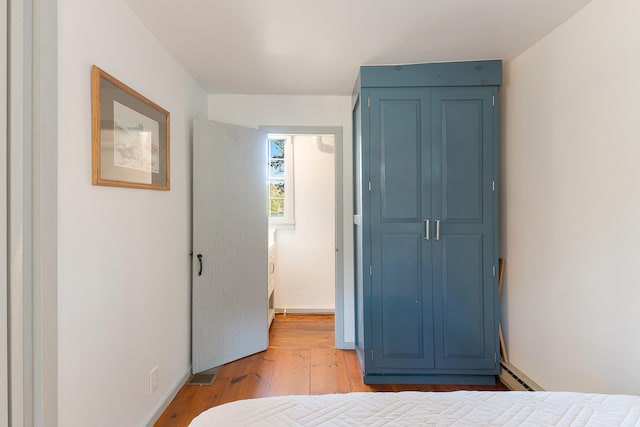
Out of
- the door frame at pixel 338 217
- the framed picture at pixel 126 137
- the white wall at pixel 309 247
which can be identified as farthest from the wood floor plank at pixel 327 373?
the framed picture at pixel 126 137

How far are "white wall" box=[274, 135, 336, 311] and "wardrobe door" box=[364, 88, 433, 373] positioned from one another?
169 cm

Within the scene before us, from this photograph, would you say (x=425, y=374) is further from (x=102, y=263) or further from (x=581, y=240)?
(x=102, y=263)

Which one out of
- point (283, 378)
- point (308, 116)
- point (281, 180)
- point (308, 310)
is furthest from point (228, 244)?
point (308, 310)

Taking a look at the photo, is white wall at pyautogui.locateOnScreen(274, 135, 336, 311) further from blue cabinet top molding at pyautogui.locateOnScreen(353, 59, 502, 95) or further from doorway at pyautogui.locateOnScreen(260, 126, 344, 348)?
blue cabinet top molding at pyautogui.locateOnScreen(353, 59, 502, 95)

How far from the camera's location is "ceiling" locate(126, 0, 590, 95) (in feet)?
5.50

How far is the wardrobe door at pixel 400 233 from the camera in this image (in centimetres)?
234

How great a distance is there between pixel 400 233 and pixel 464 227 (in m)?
0.46

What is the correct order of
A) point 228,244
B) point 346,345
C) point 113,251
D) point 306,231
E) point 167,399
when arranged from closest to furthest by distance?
point 113,251 → point 167,399 → point 228,244 → point 346,345 → point 306,231

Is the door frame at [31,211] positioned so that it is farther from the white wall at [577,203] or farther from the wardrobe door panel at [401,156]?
the white wall at [577,203]

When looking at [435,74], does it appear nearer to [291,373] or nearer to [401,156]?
[401,156]

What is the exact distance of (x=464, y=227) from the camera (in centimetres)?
233

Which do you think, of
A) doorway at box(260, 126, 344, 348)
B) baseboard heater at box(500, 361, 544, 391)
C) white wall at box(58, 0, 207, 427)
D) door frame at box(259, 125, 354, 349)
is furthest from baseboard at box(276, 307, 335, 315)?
baseboard heater at box(500, 361, 544, 391)

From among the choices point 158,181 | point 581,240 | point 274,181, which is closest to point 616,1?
point 581,240

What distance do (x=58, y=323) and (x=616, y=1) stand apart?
2785mm
